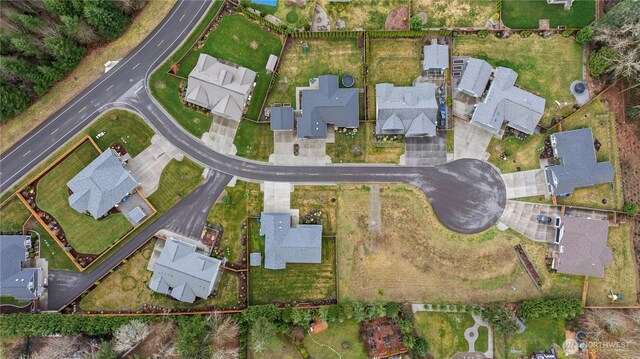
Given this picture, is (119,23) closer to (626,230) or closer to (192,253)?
(192,253)

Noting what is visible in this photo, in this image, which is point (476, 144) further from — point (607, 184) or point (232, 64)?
point (232, 64)

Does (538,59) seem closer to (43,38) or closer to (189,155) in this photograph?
(189,155)

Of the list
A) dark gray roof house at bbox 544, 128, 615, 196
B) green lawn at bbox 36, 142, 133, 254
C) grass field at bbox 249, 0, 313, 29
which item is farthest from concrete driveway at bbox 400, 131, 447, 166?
green lawn at bbox 36, 142, 133, 254

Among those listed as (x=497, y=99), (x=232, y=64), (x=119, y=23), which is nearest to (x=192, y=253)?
(x=232, y=64)

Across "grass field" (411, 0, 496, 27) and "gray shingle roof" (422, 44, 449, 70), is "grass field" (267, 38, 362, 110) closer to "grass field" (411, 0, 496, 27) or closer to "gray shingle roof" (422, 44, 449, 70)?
"gray shingle roof" (422, 44, 449, 70)

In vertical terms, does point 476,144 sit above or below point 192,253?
above

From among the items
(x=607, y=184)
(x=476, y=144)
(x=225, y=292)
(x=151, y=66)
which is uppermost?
(x=151, y=66)

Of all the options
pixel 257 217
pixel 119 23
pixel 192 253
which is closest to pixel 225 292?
pixel 192 253

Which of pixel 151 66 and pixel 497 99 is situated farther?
pixel 151 66

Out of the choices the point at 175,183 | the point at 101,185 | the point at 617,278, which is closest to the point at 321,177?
the point at 175,183
